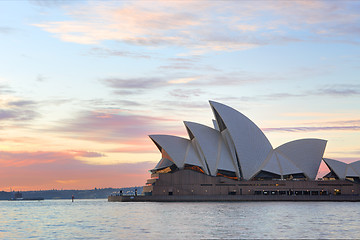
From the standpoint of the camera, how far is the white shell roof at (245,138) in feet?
362

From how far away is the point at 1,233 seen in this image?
47.2 m

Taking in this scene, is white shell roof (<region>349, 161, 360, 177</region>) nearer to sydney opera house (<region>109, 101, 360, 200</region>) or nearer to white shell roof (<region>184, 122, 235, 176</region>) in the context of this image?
sydney opera house (<region>109, 101, 360, 200</region>)

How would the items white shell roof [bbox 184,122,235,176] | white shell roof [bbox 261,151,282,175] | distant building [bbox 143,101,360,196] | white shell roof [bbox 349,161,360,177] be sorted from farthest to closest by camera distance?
white shell roof [bbox 349,161,360,177] → white shell roof [bbox 261,151,282,175] → distant building [bbox 143,101,360,196] → white shell roof [bbox 184,122,235,176]

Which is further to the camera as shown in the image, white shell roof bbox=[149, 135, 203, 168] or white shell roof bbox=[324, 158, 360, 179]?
white shell roof bbox=[324, 158, 360, 179]

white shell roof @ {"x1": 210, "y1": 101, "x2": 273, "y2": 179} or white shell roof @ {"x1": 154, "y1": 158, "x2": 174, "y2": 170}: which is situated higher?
white shell roof @ {"x1": 210, "y1": 101, "x2": 273, "y2": 179}

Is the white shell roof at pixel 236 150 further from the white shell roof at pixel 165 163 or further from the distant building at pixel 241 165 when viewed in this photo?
the white shell roof at pixel 165 163

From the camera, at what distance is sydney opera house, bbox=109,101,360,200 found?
11300cm

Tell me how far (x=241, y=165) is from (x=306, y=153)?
609 inches

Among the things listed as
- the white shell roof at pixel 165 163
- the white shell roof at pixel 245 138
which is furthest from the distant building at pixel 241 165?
the white shell roof at pixel 165 163

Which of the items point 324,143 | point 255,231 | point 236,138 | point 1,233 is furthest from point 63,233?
point 324,143

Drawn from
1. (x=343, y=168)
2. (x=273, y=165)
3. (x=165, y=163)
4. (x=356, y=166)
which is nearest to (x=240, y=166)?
(x=273, y=165)

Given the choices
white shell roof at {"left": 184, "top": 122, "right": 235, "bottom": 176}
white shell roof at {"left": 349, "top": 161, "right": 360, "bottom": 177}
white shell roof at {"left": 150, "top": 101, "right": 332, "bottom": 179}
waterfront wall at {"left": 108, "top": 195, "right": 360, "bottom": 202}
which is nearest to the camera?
white shell roof at {"left": 150, "top": 101, "right": 332, "bottom": 179}

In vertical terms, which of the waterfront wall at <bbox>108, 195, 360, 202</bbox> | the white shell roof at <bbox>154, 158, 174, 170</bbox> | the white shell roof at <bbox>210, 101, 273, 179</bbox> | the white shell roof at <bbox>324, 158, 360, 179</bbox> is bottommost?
the waterfront wall at <bbox>108, 195, 360, 202</bbox>

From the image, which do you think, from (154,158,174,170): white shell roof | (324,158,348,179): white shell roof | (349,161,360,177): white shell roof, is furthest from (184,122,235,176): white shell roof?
(349,161,360,177): white shell roof
